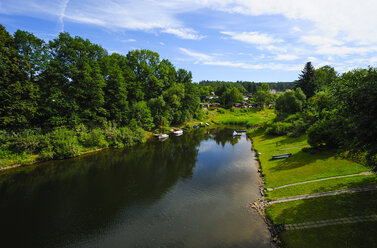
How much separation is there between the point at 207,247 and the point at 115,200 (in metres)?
14.3

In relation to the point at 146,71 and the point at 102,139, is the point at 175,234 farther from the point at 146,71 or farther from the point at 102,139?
the point at 146,71

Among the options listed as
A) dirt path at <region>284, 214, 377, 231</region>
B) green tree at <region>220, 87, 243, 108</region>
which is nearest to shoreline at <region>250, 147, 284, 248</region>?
dirt path at <region>284, 214, 377, 231</region>

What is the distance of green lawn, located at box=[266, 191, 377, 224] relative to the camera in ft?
52.3

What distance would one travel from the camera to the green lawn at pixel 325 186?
19453mm

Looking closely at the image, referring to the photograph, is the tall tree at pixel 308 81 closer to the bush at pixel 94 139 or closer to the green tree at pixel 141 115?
the green tree at pixel 141 115

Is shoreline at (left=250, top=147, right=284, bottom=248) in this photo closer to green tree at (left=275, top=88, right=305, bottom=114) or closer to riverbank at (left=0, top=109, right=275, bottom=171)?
riverbank at (left=0, top=109, right=275, bottom=171)

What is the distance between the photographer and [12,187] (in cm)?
2812

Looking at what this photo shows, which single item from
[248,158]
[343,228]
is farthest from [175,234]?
[248,158]

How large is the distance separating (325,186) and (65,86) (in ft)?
186

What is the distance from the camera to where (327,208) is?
17141mm

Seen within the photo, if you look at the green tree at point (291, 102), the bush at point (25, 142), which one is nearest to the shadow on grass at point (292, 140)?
the green tree at point (291, 102)

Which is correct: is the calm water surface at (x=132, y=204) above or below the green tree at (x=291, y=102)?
below

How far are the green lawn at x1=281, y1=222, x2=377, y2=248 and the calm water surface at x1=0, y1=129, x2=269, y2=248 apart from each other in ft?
9.44

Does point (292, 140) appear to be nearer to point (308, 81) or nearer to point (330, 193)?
point (330, 193)
